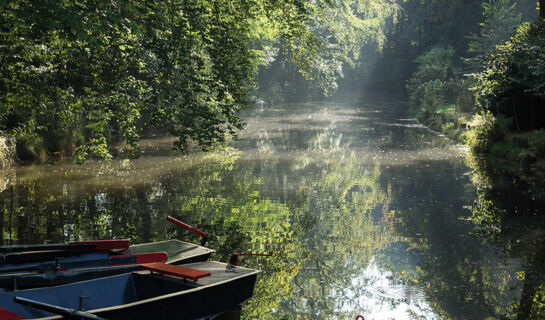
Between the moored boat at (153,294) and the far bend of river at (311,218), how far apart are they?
2.80 feet

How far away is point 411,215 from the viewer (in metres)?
12.9

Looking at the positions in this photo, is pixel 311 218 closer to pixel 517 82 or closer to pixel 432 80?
pixel 517 82

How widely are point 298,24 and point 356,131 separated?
65.0ft

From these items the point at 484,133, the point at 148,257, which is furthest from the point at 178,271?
the point at 484,133

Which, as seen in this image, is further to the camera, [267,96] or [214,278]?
[267,96]

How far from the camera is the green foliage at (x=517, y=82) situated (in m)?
18.0

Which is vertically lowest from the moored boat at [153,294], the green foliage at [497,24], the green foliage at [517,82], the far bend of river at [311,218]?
the far bend of river at [311,218]

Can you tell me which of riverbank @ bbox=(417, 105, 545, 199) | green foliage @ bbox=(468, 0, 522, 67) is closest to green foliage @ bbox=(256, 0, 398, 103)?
green foliage @ bbox=(468, 0, 522, 67)

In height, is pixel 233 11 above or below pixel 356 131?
above

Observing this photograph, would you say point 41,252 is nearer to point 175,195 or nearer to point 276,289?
Answer: point 276,289

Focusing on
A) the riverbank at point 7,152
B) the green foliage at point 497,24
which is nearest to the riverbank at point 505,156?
the riverbank at point 7,152

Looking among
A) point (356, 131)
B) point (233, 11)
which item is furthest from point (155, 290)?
point (356, 131)

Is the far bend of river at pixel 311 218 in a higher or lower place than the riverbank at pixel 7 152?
lower

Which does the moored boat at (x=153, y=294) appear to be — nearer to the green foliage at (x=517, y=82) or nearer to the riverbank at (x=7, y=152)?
the green foliage at (x=517, y=82)
